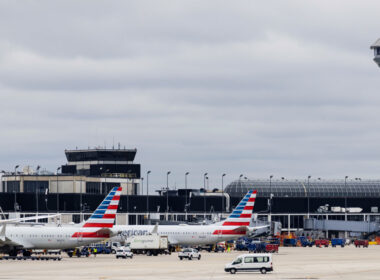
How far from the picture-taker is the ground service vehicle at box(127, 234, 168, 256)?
136875 millimetres

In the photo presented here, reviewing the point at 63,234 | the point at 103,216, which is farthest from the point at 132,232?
the point at 63,234

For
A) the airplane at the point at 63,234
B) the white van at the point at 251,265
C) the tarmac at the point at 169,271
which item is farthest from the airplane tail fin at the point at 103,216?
the white van at the point at 251,265

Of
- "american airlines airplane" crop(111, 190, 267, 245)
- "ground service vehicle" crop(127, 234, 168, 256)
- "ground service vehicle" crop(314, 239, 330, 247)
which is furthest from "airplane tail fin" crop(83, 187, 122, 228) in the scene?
"ground service vehicle" crop(314, 239, 330, 247)

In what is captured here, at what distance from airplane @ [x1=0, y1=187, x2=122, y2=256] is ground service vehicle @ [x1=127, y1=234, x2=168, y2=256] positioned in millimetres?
10582

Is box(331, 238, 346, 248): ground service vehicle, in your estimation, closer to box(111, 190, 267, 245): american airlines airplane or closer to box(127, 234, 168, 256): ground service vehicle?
box(111, 190, 267, 245): american airlines airplane

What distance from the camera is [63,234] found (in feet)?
412

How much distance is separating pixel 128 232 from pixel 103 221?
1141 inches

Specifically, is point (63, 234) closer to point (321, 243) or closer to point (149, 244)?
point (149, 244)

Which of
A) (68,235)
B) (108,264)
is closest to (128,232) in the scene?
(68,235)

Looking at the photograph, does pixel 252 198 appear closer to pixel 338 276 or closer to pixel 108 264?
pixel 108 264

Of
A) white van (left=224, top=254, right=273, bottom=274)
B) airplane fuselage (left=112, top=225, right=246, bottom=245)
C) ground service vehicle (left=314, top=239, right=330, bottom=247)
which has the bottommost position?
ground service vehicle (left=314, top=239, right=330, bottom=247)

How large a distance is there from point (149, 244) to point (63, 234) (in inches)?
621

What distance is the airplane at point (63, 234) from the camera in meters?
125

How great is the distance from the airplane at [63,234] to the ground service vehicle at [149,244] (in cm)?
1058
